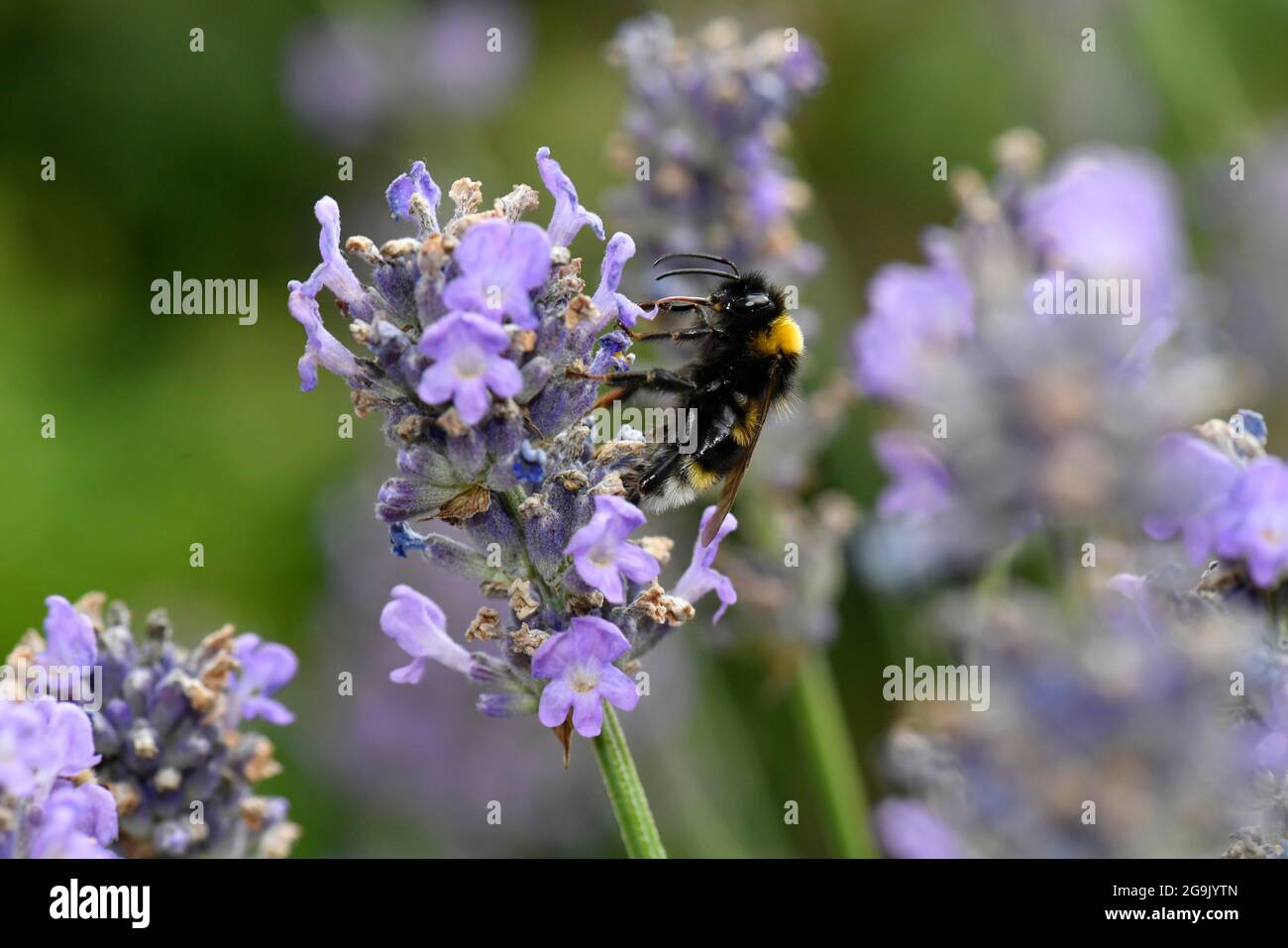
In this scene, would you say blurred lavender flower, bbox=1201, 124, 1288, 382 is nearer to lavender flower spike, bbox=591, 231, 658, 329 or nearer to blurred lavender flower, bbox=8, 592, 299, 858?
lavender flower spike, bbox=591, 231, 658, 329

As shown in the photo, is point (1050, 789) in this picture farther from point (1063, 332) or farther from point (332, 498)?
point (332, 498)

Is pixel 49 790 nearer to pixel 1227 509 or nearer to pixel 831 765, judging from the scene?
pixel 1227 509

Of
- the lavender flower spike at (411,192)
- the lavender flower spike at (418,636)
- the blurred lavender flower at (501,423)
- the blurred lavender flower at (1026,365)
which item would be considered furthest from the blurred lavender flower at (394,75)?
the lavender flower spike at (418,636)

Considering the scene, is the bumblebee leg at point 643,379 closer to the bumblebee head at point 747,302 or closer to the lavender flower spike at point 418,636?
the bumblebee head at point 747,302

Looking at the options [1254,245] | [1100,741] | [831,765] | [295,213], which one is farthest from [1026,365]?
[295,213]

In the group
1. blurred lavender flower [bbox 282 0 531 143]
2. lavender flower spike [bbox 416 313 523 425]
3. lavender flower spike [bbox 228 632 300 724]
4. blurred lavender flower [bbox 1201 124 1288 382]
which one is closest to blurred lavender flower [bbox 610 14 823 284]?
lavender flower spike [bbox 228 632 300 724]

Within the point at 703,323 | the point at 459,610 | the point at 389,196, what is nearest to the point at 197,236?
the point at 459,610
